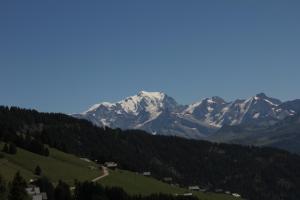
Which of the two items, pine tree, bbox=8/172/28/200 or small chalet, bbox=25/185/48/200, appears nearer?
pine tree, bbox=8/172/28/200

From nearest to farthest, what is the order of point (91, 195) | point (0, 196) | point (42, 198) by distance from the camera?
point (0, 196) → point (42, 198) → point (91, 195)

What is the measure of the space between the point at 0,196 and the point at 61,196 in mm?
48499

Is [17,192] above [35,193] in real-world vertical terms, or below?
above

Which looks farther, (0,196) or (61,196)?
(61,196)

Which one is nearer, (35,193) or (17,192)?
(17,192)

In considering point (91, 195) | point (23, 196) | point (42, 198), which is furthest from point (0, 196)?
point (91, 195)

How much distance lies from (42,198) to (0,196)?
3897cm

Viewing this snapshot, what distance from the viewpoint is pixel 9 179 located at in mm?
194250

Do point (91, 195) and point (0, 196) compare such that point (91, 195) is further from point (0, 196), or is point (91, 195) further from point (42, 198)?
point (0, 196)

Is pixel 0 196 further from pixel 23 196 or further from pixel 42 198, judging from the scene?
pixel 42 198

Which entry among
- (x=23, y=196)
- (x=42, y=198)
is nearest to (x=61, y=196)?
(x=42, y=198)

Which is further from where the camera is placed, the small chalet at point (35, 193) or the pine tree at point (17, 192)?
the small chalet at point (35, 193)

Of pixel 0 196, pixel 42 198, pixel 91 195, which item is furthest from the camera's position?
pixel 91 195

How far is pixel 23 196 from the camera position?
479 ft
